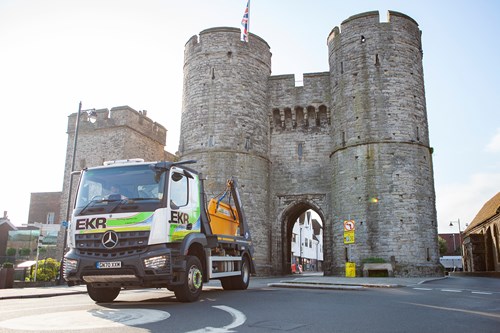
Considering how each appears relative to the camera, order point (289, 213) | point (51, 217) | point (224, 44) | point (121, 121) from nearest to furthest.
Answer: point (224, 44) < point (289, 213) < point (121, 121) < point (51, 217)

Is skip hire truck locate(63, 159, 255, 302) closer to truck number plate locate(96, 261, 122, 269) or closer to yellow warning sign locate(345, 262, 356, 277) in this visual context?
truck number plate locate(96, 261, 122, 269)

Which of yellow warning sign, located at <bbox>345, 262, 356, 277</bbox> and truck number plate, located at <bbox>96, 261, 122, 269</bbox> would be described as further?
yellow warning sign, located at <bbox>345, 262, 356, 277</bbox>

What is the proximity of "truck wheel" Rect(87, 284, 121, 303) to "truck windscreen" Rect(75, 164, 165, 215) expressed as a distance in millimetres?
1864

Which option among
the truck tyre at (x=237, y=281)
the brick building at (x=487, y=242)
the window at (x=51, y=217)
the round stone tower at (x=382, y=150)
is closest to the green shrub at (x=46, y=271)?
the truck tyre at (x=237, y=281)

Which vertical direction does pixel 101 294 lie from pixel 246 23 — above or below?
below

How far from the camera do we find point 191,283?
8.93 metres

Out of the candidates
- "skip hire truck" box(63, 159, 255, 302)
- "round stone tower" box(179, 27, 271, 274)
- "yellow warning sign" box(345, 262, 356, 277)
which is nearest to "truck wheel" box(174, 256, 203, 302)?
"skip hire truck" box(63, 159, 255, 302)

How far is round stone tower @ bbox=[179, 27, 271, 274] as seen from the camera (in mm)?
26234

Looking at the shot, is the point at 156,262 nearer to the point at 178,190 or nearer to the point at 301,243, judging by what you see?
the point at 178,190

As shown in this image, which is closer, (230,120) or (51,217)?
(230,120)

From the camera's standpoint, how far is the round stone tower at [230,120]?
26.2 metres

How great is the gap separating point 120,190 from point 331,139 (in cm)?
2068

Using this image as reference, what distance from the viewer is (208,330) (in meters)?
5.22

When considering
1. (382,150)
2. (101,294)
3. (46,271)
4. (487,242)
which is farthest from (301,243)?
(101,294)
